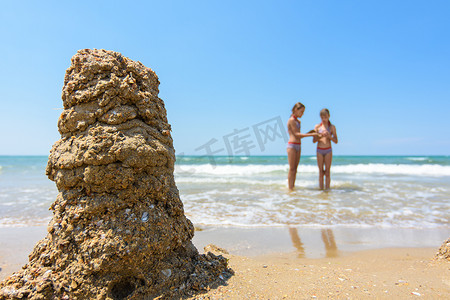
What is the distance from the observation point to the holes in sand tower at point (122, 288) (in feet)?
4.75

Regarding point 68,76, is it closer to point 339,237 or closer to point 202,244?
point 202,244

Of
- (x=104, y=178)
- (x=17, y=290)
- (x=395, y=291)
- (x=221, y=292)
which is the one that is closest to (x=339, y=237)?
(x=395, y=291)

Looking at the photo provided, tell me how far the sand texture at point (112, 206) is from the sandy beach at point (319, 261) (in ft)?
1.05

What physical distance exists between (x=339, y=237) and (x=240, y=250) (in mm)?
1315

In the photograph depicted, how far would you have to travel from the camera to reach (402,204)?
5059 mm

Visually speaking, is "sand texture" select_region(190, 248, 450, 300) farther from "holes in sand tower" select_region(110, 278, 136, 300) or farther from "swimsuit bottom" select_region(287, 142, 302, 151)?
"swimsuit bottom" select_region(287, 142, 302, 151)

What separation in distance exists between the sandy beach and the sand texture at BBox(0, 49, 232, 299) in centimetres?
32

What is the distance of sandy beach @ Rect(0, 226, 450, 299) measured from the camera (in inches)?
63.4

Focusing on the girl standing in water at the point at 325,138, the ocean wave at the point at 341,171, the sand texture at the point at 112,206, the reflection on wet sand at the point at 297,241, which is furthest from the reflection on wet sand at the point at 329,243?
the ocean wave at the point at 341,171

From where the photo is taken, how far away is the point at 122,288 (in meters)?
1.48

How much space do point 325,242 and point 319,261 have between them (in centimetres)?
67

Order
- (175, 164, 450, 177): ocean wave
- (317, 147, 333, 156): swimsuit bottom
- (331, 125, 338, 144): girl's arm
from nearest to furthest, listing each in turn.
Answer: (331, 125, 338, 144): girl's arm → (317, 147, 333, 156): swimsuit bottom → (175, 164, 450, 177): ocean wave

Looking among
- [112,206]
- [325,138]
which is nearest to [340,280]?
[112,206]

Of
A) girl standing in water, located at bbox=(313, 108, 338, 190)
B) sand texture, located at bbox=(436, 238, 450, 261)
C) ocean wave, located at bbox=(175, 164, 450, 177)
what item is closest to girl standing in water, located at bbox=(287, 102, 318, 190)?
girl standing in water, located at bbox=(313, 108, 338, 190)
